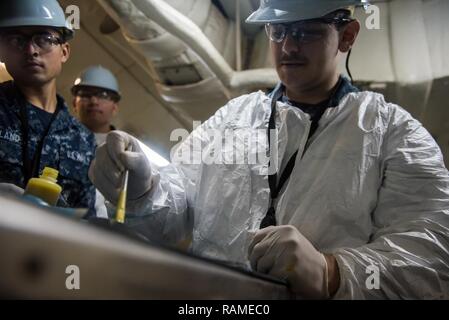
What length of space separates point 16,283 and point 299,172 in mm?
987

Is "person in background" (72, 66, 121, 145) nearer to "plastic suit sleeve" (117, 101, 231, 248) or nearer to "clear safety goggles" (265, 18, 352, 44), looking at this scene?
"plastic suit sleeve" (117, 101, 231, 248)

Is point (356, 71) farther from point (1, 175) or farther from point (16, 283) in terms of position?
point (16, 283)

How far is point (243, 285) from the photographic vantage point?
704mm

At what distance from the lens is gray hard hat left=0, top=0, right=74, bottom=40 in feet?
5.73

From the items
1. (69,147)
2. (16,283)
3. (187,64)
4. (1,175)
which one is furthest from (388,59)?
(16,283)

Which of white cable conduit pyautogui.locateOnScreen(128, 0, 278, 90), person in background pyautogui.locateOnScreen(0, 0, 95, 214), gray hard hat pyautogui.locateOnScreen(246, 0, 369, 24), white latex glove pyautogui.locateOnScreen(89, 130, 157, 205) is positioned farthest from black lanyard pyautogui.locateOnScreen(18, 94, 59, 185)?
gray hard hat pyautogui.locateOnScreen(246, 0, 369, 24)

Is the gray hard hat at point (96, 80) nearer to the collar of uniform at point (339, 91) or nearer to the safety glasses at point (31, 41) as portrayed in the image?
the safety glasses at point (31, 41)

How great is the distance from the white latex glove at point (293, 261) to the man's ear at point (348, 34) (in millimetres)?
733

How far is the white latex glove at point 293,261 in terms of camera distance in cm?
102

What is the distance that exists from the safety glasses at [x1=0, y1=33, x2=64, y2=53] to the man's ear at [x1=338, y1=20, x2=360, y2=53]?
1.06 m

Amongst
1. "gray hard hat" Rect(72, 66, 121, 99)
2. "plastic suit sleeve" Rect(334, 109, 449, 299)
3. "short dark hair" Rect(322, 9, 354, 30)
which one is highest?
"short dark hair" Rect(322, 9, 354, 30)

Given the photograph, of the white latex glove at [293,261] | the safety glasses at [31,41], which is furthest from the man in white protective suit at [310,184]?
the safety glasses at [31,41]

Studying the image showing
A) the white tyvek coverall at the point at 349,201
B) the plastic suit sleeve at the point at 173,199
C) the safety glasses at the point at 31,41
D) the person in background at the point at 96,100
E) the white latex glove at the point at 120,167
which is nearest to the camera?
the white tyvek coverall at the point at 349,201

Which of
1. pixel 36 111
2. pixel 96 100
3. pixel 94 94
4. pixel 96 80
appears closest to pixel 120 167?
pixel 36 111
